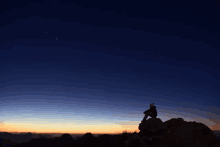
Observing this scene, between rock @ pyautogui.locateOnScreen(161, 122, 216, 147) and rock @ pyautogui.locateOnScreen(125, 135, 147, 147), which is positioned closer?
rock @ pyautogui.locateOnScreen(161, 122, 216, 147)

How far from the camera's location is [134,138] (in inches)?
564

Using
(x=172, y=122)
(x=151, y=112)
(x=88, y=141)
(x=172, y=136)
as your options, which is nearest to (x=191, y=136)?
(x=172, y=136)

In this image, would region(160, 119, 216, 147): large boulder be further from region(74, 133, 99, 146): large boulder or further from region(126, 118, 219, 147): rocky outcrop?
region(74, 133, 99, 146): large boulder

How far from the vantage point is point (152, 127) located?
54.7 ft

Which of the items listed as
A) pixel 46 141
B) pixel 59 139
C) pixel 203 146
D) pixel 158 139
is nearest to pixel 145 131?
pixel 158 139

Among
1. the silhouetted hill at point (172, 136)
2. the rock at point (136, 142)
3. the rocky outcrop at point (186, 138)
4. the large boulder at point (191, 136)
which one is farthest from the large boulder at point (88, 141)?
the large boulder at point (191, 136)

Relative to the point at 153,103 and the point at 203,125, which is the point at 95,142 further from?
the point at 203,125

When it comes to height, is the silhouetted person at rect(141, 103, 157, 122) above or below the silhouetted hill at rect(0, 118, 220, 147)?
above

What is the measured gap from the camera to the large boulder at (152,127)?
636 inches

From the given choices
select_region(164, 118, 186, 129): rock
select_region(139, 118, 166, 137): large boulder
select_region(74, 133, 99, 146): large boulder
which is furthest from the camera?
select_region(74, 133, 99, 146): large boulder

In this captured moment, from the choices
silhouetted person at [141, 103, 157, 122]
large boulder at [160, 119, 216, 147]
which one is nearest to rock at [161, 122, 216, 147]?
large boulder at [160, 119, 216, 147]

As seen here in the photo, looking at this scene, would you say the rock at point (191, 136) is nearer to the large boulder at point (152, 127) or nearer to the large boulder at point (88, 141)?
the large boulder at point (152, 127)

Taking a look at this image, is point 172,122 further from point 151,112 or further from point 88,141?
point 88,141

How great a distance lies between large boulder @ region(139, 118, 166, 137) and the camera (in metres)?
16.2
